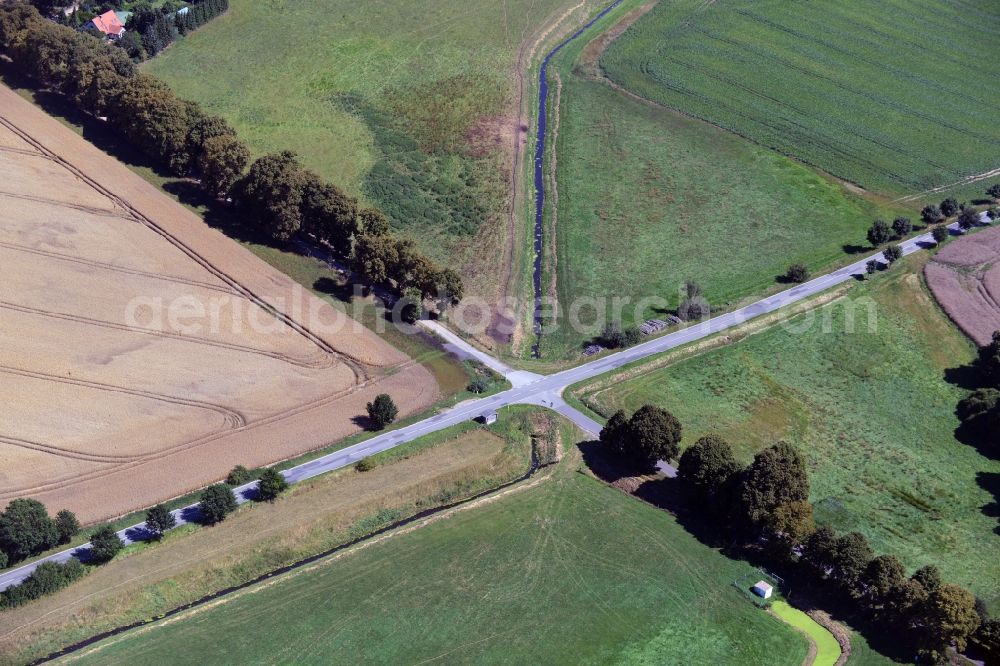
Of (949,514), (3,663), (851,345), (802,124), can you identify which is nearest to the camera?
(3,663)

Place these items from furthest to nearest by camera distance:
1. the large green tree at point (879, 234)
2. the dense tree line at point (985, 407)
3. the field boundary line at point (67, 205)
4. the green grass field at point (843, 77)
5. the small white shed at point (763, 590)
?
the green grass field at point (843, 77)
the large green tree at point (879, 234)
the field boundary line at point (67, 205)
the dense tree line at point (985, 407)
the small white shed at point (763, 590)

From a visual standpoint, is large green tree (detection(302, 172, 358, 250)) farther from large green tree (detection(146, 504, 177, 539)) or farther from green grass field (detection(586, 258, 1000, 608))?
large green tree (detection(146, 504, 177, 539))

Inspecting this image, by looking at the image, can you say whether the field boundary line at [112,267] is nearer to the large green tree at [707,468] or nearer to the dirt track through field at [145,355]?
the dirt track through field at [145,355]

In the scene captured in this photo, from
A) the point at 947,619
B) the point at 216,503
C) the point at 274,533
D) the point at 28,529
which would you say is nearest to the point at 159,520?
the point at 216,503

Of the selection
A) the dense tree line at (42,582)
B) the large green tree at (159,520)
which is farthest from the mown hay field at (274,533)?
the large green tree at (159,520)

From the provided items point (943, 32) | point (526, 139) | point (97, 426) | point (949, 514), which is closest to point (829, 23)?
point (943, 32)

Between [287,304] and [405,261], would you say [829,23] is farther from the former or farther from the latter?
[287,304]
